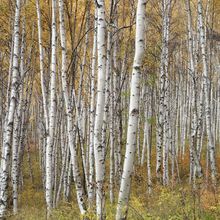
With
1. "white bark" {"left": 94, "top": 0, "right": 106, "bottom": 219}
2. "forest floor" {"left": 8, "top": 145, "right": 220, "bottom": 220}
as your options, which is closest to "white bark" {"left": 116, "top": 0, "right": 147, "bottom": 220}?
"forest floor" {"left": 8, "top": 145, "right": 220, "bottom": 220}

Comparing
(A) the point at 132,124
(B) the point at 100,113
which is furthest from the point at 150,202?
(A) the point at 132,124

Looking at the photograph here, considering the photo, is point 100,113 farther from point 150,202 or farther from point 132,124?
point 150,202

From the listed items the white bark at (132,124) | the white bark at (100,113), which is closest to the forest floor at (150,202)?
the white bark at (132,124)

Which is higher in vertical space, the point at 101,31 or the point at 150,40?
the point at 150,40

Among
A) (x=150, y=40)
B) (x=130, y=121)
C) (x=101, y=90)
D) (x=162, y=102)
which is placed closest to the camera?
(x=130, y=121)

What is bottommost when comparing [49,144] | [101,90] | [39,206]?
[39,206]

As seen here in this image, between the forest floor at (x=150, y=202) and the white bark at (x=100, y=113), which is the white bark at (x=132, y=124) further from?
the white bark at (x=100, y=113)

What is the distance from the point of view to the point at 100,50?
499 centimetres

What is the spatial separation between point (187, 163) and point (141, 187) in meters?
5.17

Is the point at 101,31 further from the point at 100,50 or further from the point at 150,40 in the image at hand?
the point at 150,40

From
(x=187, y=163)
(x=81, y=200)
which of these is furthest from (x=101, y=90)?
(x=187, y=163)

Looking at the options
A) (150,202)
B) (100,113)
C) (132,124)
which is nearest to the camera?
(132,124)

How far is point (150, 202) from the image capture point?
8.56 m

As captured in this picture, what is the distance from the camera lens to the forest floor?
619 cm
